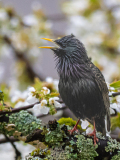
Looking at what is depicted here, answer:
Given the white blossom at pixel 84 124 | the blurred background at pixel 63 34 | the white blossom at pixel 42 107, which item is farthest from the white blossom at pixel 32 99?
the blurred background at pixel 63 34

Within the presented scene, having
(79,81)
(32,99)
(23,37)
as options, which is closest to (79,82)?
(79,81)

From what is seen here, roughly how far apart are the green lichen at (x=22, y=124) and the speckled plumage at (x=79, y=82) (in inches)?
3.8

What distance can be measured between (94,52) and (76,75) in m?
0.72

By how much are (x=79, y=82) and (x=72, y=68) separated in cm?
3

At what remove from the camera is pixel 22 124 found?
0.50 m

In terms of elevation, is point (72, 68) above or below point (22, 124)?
above

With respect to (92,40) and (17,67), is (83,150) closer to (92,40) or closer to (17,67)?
(92,40)

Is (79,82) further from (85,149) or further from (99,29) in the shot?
(99,29)

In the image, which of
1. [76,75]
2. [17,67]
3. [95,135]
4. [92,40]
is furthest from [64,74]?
[17,67]

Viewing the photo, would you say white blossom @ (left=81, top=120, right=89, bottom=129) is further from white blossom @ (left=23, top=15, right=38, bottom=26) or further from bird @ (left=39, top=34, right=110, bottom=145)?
white blossom @ (left=23, top=15, right=38, bottom=26)

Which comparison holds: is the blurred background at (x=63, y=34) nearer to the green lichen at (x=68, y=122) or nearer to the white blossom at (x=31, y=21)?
the white blossom at (x=31, y=21)

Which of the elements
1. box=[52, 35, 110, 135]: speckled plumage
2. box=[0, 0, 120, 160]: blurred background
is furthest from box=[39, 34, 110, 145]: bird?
box=[0, 0, 120, 160]: blurred background

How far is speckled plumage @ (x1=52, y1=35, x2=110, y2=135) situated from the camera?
0.46 m

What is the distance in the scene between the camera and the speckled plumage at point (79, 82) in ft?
1.50
